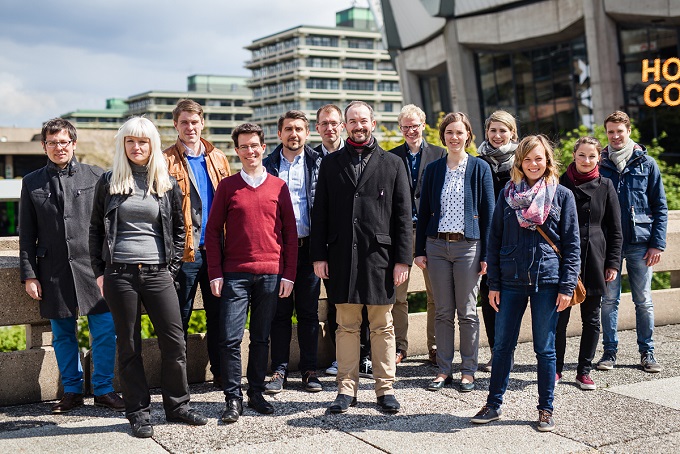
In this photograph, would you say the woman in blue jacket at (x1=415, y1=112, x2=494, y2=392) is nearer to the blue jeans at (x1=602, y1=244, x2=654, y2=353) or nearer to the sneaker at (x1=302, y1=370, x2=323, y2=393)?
the sneaker at (x1=302, y1=370, x2=323, y2=393)

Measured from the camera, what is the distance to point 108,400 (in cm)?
586

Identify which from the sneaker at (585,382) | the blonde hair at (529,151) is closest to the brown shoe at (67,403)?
the blonde hair at (529,151)

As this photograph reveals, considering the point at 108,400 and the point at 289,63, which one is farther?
the point at 289,63

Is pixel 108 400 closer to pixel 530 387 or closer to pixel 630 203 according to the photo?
pixel 530 387

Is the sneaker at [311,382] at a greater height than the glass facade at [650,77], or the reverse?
the glass facade at [650,77]

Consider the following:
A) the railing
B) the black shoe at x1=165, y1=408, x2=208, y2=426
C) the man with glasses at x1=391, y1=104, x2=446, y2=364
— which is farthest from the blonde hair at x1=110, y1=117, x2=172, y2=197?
the man with glasses at x1=391, y1=104, x2=446, y2=364

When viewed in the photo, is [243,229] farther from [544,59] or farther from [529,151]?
[544,59]

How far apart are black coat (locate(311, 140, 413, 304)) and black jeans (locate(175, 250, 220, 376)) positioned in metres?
0.98

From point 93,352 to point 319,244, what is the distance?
6.40ft

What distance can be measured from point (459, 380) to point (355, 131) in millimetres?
2436

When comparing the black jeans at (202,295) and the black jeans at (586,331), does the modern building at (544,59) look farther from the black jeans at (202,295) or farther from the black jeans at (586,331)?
the black jeans at (202,295)

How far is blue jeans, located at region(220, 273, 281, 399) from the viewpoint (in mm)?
5648

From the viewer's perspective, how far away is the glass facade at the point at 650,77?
102 feet

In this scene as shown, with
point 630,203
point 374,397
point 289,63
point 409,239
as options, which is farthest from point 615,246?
point 289,63
